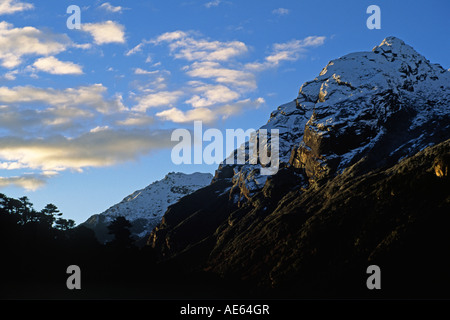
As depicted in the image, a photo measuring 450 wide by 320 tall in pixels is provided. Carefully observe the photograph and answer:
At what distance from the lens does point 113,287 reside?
105312 mm
